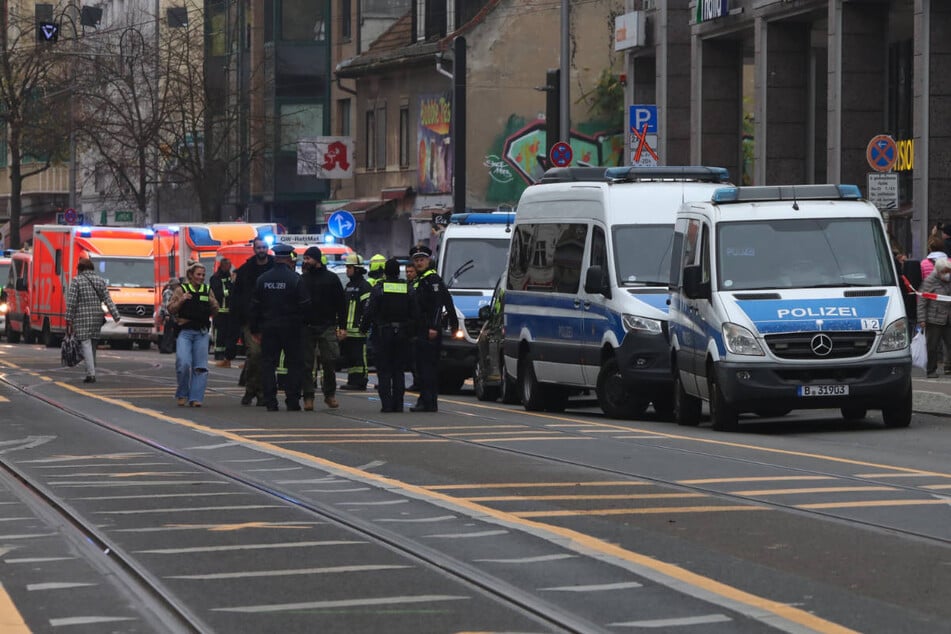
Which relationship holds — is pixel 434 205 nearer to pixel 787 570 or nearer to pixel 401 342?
pixel 401 342

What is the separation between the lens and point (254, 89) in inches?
2500

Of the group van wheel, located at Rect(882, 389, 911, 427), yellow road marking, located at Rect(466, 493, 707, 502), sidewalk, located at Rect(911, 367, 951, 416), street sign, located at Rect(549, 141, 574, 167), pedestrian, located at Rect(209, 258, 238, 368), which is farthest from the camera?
street sign, located at Rect(549, 141, 574, 167)

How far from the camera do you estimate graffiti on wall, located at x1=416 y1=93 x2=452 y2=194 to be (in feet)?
177

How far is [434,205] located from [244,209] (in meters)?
16.0

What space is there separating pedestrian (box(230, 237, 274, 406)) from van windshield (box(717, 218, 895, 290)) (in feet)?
18.9

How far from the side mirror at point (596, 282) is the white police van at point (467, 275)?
588 centimetres

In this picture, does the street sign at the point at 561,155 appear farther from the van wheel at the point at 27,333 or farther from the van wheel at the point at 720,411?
the van wheel at the point at 27,333

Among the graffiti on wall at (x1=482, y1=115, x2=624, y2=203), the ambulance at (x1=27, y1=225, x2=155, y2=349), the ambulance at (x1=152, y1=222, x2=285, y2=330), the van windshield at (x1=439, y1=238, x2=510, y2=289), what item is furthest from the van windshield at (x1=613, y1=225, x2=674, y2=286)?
the graffiti on wall at (x1=482, y1=115, x2=624, y2=203)

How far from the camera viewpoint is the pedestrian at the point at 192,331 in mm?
22203

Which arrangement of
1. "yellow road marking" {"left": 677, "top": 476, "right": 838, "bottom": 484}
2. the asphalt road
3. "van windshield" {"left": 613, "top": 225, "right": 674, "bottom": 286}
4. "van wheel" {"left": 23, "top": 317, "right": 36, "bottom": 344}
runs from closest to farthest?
1. the asphalt road
2. "yellow road marking" {"left": 677, "top": 476, "right": 838, "bottom": 484}
3. "van windshield" {"left": 613, "top": 225, "right": 674, "bottom": 286}
4. "van wheel" {"left": 23, "top": 317, "right": 36, "bottom": 344}

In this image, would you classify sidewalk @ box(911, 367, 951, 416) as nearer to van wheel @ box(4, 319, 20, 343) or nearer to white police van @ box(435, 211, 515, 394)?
white police van @ box(435, 211, 515, 394)

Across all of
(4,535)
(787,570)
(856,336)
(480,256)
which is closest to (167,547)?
(4,535)

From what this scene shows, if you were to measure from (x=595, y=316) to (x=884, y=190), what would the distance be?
5218 millimetres

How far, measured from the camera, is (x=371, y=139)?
60906mm
